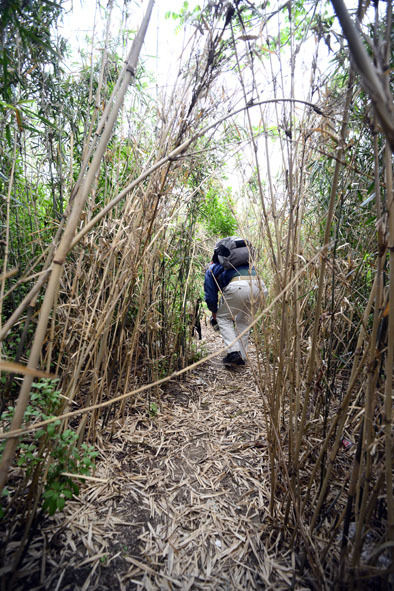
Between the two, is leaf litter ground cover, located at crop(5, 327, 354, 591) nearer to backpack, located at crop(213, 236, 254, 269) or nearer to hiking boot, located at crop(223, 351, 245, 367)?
hiking boot, located at crop(223, 351, 245, 367)

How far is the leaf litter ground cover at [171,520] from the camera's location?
2.82ft

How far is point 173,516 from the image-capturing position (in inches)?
43.1

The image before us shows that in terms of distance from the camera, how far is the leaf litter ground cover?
0.86 m

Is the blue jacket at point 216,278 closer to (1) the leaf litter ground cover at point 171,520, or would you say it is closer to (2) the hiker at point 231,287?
(2) the hiker at point 231,287

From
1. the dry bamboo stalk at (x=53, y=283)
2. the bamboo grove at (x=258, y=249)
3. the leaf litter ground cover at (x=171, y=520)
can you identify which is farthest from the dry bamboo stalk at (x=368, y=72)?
the leaf litter ground cover at (x=171, y=520)

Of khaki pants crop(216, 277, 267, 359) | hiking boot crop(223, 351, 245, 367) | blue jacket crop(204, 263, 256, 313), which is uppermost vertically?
blue jacket crop(204, 263, 256, 313)

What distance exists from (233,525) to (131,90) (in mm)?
2132

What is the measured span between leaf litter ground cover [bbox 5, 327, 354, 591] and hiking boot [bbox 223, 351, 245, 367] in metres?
0.87

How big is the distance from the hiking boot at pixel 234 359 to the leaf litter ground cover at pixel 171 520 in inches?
34.3

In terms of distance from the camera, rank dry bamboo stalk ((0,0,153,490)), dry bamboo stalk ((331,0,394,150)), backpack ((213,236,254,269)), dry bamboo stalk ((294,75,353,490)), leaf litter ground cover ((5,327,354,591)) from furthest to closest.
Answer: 1. backpack ((213,236,254,269))
2. leaf litter ground cover ((5,327,354,591))
3. dry bamboo stalk ((294,75,353,490))
4. dry bamboo stalk ((0,0,153,490))
5. dry bamboo stalk ((331,0,394,150))

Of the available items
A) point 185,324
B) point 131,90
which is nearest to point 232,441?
point 185,324

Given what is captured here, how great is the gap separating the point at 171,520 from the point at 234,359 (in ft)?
5.27

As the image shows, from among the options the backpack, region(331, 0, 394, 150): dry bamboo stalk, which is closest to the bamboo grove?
region(331, 0, 394, 150): dry bamboo stalk

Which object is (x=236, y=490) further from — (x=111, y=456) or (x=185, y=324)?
(x=185, y=324)
